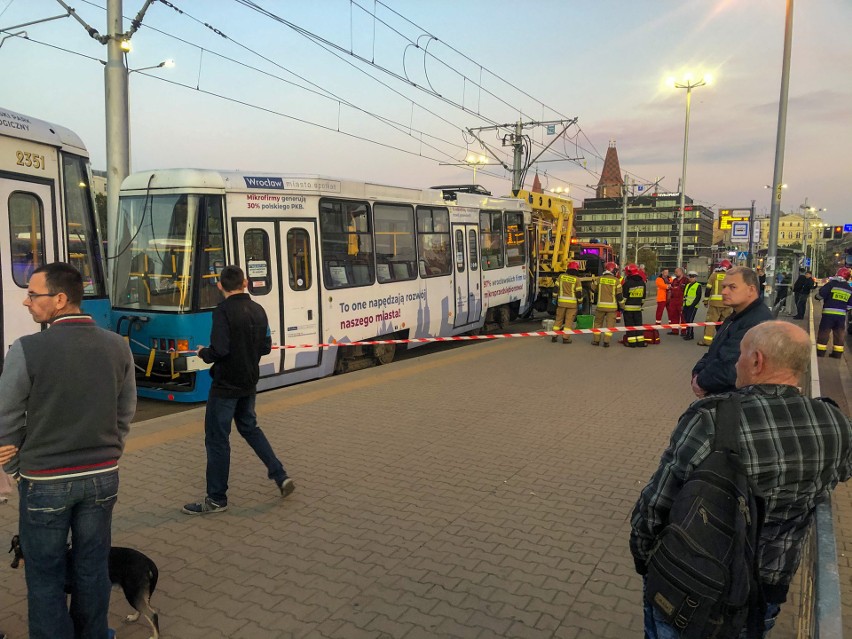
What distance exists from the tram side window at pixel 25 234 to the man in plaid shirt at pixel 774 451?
608 cm

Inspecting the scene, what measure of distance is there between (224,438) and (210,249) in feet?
13.4

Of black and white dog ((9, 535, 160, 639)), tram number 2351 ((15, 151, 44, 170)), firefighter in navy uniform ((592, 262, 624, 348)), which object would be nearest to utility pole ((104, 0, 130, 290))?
tram number 2351 ((15, 151, 44, 170))

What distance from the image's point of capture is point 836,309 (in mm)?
12875

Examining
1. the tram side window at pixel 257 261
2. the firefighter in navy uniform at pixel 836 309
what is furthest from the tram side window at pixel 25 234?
the firefighter in navy uniform at pixel 836 309

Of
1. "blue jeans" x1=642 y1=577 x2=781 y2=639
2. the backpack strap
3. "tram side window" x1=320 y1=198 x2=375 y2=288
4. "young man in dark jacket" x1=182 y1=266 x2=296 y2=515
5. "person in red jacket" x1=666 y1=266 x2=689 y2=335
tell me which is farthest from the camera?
"person in red jacket" x1=666 y1=266 x2=689 y2=335

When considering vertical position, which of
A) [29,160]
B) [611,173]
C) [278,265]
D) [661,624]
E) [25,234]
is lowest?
[661,624]

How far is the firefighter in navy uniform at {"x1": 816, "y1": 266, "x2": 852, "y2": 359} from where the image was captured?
12.8m

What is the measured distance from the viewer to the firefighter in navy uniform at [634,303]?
14.0 meters

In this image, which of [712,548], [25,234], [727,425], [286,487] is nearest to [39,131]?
[25,234]

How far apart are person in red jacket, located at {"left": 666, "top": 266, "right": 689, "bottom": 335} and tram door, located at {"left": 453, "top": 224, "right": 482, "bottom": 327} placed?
17.6ft

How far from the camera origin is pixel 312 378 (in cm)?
970

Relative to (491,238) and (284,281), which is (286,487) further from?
(491,238)

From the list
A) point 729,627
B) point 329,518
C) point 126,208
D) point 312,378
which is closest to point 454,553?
point 329,518

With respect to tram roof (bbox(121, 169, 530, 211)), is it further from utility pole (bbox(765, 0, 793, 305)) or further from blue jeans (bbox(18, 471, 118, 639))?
utility pole (bbox(765, 0, 793, 305))
